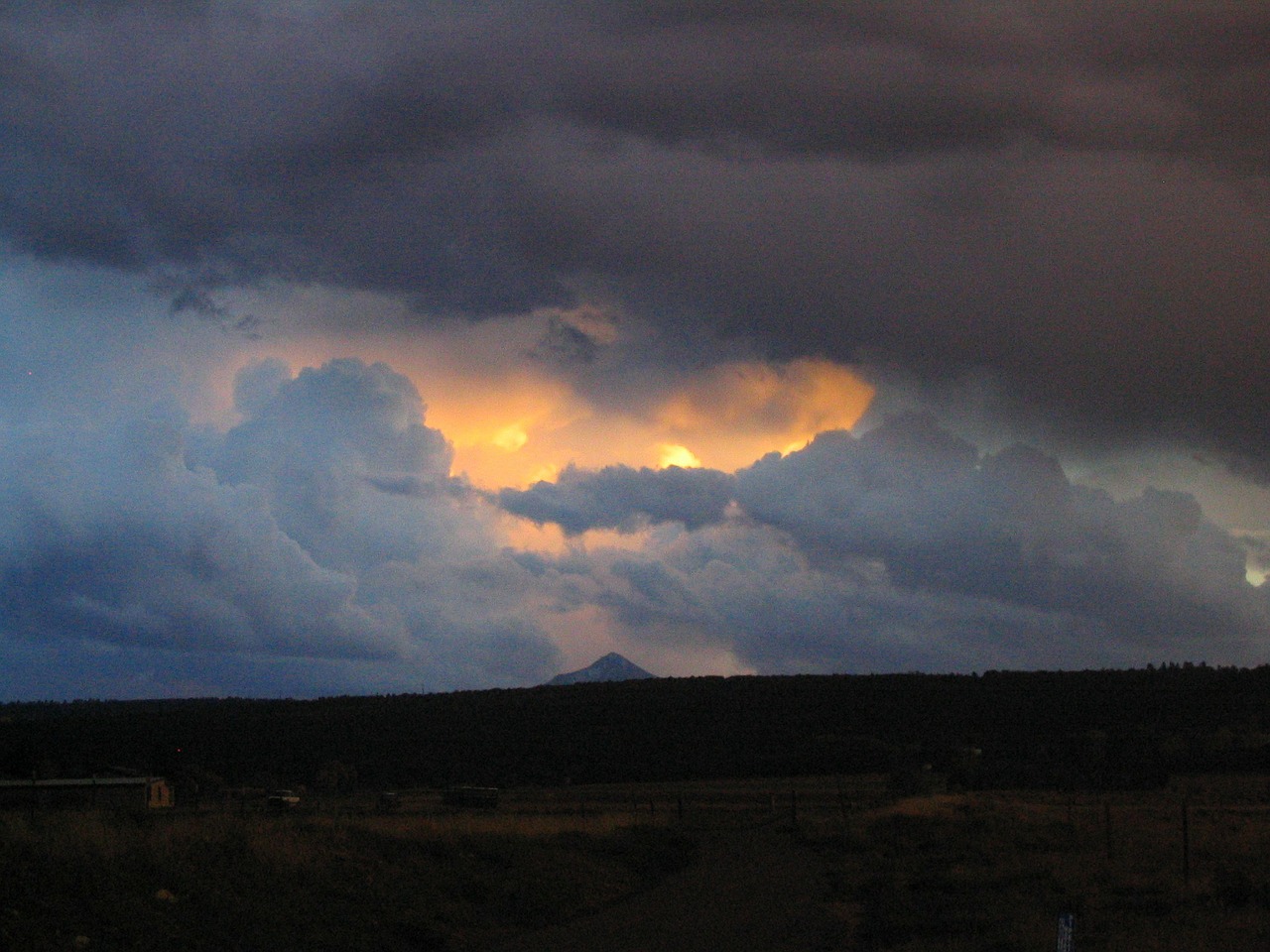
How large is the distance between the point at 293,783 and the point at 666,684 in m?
73.9

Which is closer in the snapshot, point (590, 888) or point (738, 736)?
point (590, 888)

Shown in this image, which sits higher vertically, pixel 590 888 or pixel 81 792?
pixel 590 888

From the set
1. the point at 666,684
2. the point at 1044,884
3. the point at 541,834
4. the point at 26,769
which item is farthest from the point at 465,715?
the point at 1044,884

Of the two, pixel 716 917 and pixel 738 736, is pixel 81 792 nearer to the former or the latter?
pixel 716 917

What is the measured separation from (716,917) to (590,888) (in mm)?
4631

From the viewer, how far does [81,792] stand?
5034 centimetres

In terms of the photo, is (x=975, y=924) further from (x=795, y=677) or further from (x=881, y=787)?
(x=795, y=677)

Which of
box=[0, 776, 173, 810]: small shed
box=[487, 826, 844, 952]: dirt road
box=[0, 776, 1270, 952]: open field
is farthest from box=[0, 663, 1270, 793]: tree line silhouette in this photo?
box=[487, 826, 844, 952]: dirt road

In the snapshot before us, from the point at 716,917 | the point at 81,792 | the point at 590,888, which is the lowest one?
the point at 81,792

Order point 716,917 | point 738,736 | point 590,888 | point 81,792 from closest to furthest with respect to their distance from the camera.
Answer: point 716,917
point 590,888
point 81,792
point 738,736

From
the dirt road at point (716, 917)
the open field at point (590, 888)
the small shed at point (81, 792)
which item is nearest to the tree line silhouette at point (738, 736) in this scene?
the small shed at point (81, 792)

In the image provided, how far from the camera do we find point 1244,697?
111938 mm

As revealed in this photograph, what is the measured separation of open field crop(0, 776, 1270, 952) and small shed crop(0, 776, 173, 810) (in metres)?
21.2

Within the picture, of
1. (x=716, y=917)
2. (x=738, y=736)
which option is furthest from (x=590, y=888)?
(x=738, y=736)
